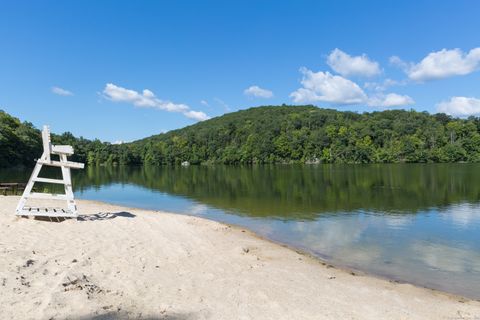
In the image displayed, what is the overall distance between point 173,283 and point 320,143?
162 meters

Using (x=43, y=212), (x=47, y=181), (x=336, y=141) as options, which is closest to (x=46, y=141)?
(x=47, y=181)

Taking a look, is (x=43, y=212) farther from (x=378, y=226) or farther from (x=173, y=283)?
(x=378, y=226)

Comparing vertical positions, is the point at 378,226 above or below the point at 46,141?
below

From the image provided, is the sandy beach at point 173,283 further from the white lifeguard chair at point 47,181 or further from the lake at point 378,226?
the lake at point 378,226

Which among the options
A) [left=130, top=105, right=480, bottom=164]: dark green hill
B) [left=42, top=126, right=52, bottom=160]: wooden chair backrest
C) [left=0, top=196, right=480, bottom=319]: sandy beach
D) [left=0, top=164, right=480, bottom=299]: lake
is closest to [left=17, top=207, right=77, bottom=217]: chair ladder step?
[left=0, top=196, right=480, bottom=319]: sandy beach

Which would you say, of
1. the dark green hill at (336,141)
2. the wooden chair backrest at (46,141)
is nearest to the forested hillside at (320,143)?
the dark green hill at (336,141)

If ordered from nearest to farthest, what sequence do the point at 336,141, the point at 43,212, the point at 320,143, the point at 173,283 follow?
the point at 173,283
the point at 43,212
the point at 336,141
the point at 320,143

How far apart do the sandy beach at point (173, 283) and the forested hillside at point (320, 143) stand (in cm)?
11277

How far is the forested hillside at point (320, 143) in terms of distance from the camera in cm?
14350

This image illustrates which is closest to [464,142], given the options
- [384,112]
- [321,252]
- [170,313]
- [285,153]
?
[384,112]

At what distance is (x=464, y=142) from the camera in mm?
140625

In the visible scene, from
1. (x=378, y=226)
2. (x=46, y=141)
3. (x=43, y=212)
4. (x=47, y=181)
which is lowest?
(x=378, y=226)

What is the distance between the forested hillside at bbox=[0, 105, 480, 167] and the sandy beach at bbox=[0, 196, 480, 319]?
113m

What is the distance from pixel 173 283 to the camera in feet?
30.0
